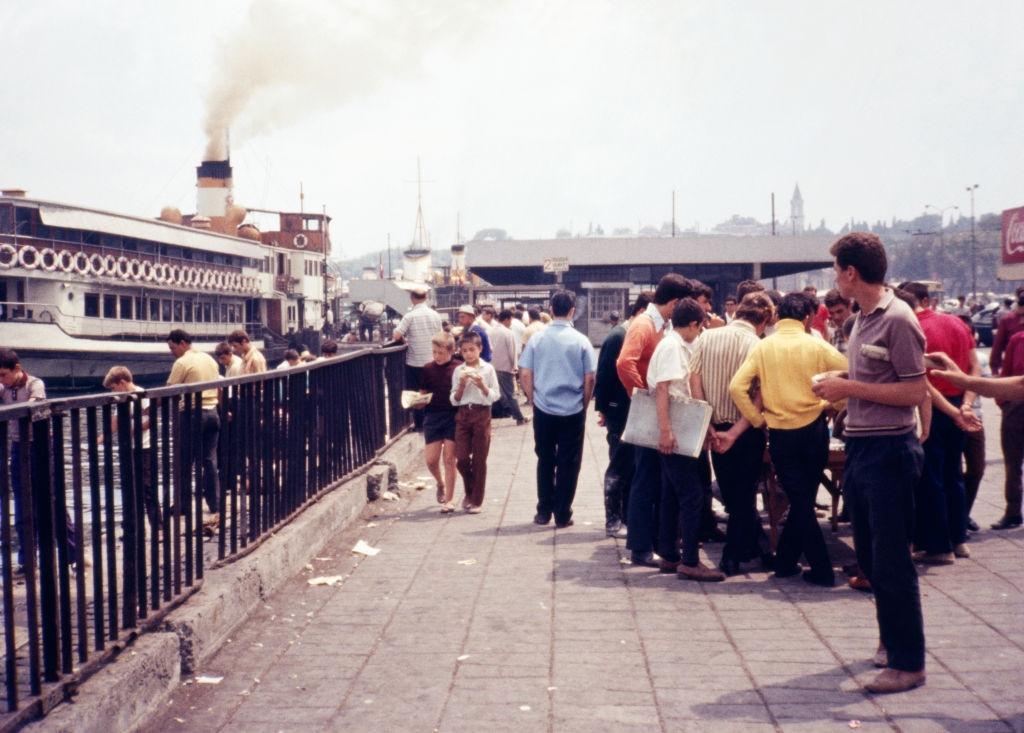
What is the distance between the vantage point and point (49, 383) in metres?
31.5

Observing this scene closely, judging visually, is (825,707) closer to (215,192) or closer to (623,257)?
(623,257)

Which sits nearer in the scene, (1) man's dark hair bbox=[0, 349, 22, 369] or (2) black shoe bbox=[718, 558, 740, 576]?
(2) black shoe bbox=[718, 558, 740, 576]

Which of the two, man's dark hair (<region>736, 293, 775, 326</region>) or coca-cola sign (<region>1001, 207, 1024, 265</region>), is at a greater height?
coca-cola sign (<region>1001, 207, 1024, 265</region>)

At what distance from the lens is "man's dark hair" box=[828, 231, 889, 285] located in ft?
16.3

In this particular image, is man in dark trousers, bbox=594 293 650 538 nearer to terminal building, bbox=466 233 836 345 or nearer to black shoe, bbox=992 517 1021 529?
black shoe, bbox=992 517 1021 529

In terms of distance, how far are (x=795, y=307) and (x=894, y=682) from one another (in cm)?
270

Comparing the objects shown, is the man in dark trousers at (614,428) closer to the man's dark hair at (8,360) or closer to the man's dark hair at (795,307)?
the man's dark hair at (795,307)

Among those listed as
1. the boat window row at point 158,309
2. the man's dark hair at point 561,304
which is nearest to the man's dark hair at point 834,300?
the man's dark hair at point 561,304

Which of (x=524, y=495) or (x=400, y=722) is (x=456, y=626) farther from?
(x=524, y=495)

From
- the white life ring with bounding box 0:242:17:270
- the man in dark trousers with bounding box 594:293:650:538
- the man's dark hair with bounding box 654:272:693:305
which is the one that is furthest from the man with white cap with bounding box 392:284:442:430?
the white life ring with bounding box 0:242:17:270

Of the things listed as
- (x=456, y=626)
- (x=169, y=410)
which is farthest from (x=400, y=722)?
(x=169, y=410)

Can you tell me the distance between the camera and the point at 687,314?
289 inches

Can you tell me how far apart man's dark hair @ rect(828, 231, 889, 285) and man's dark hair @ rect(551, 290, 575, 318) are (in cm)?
404

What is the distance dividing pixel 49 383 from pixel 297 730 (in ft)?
97.8
